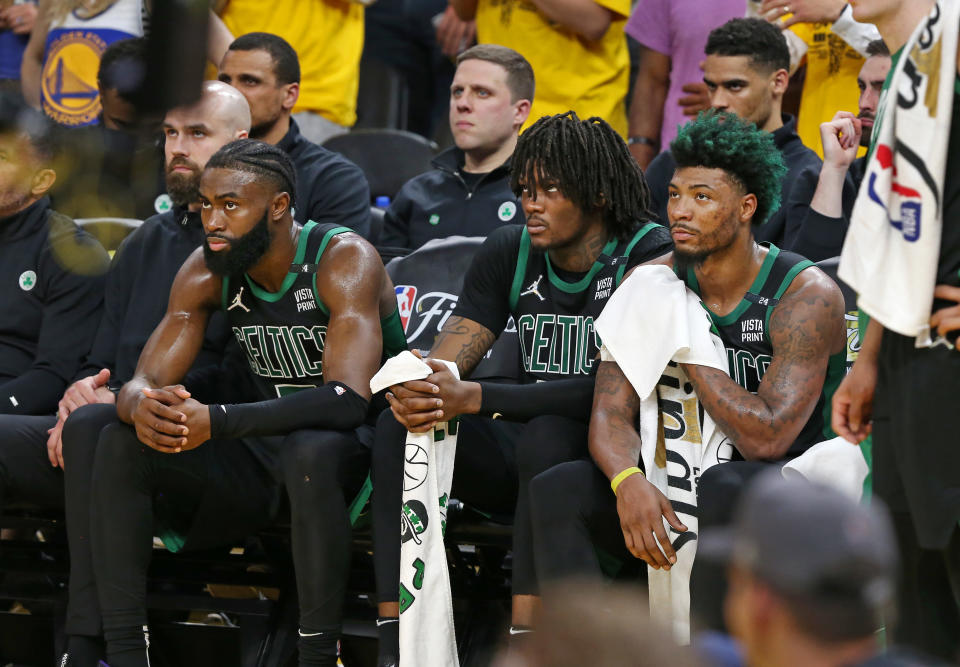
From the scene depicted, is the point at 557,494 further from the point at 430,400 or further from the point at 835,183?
the point at 835,183

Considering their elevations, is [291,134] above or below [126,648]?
above

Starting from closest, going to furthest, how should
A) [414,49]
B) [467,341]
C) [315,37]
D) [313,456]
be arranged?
[313,456] < [467,341] < [315,37] < [414,49]

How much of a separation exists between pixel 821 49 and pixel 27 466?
3.57 metres

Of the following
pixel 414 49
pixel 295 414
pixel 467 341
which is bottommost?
pixel 295 414

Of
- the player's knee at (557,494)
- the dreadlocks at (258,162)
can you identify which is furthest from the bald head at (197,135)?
the player's knee at (557,494)

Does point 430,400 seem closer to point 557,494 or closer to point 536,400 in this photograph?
point 536,400

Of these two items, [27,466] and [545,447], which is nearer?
[545,447]

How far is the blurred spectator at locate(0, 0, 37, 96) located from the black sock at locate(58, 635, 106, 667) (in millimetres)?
2915

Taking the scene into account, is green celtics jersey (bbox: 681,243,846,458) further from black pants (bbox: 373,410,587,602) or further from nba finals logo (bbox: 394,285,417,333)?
nba finals logo (bbox: 394,285,417,333)

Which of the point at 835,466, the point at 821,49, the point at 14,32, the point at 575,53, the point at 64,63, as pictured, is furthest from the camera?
the point at 14,32

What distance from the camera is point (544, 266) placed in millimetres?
4168

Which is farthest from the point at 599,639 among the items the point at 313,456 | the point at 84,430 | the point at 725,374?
the point at 84,430

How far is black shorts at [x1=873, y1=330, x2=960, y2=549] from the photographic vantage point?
262cm

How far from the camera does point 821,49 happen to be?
557 centimetres
